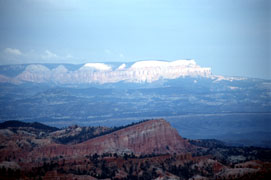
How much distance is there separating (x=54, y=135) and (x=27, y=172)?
177 feet

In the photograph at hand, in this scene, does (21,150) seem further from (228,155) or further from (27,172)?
(228,155)

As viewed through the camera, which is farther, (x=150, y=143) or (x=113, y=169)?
(x=150, y=143)

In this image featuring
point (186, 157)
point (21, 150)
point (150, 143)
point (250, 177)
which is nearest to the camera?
point (250, 177)

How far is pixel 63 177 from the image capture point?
291 feet

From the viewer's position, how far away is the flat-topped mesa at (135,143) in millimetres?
120938

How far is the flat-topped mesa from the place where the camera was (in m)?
121

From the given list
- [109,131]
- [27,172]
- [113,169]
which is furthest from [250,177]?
[109,131]

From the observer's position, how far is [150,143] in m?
139

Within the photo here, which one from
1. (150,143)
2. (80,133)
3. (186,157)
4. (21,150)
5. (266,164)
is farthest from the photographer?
(80,133)

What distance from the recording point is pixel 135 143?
13612 centimetres

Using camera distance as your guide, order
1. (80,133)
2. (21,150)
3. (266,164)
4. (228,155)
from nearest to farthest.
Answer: (266,164), (21,150), (228,155), (80,133)

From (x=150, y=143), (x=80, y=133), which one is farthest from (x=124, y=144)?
(x=80, y=133)

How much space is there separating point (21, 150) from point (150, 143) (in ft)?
114

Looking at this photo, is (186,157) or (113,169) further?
(186,157)
